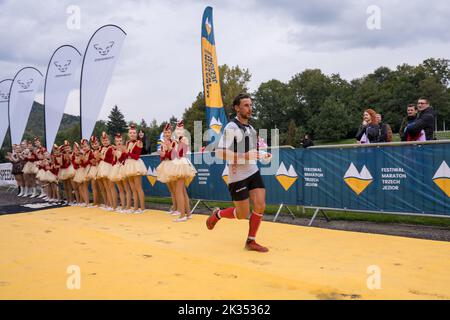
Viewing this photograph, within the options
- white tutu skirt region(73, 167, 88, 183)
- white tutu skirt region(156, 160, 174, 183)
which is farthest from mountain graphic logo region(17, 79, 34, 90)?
white tutu skirt region(156, 160, 174, 183)

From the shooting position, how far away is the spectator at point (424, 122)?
7.18m

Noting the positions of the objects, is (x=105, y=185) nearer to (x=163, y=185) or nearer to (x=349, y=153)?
(x=163, y=185)

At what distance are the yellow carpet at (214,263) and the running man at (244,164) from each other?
490mm

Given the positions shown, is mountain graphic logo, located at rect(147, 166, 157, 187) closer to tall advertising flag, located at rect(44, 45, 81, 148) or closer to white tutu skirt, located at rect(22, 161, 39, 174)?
white tutu skirt, located at rect(22, 161, 39, 174)

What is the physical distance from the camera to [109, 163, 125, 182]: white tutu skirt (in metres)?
9.49

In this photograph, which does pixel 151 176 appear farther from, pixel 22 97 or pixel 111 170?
pixel 22 97

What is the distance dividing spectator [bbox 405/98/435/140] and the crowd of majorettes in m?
4.56

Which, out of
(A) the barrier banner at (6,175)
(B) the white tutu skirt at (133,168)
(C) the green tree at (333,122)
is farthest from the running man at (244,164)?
(C) the green tree at (333,122)

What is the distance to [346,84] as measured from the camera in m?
80.9

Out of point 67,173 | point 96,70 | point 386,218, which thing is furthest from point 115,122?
point 386,218

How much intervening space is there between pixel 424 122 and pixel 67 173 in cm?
1000

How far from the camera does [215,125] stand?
16859 mm
